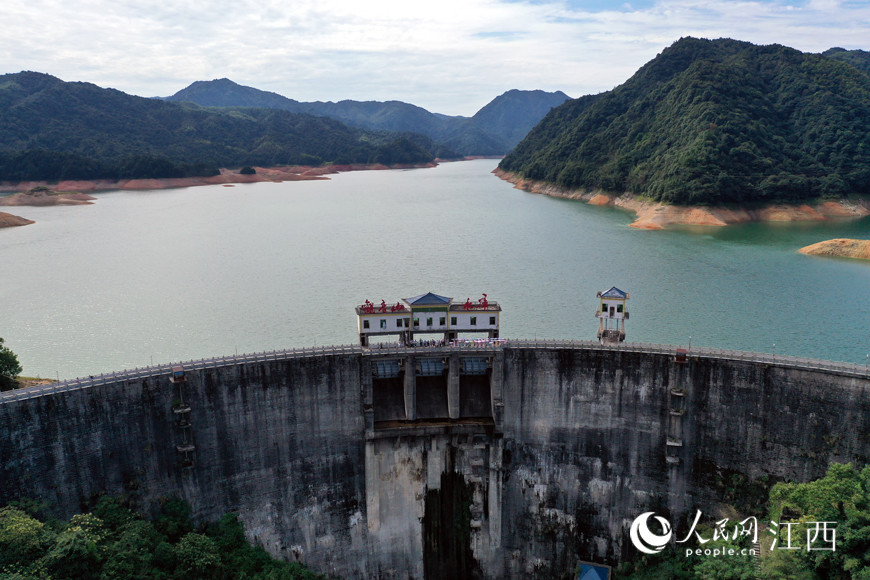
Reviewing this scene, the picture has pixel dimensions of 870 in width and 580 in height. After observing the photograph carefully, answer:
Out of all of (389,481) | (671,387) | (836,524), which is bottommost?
(389,481)

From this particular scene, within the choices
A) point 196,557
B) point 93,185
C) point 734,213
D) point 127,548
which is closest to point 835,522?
point 196,557

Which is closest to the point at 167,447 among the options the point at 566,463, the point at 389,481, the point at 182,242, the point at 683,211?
the point at 389,481

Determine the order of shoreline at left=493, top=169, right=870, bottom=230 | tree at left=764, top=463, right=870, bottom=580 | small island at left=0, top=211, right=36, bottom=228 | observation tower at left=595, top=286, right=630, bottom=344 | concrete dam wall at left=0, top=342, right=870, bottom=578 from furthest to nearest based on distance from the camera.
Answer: small island at left=0, top=211, right=36, bottom=228
shoreline at left=493, top=169, right=870, bottom=230
observation tower at left=595, top=286, right=630, bottom=344
concrete dam wall at left=0, top=342, right=870, bottom=578
tree at left=764, top=463, right=870, bottom=580

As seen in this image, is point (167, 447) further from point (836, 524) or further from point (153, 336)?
point (836, 524)
